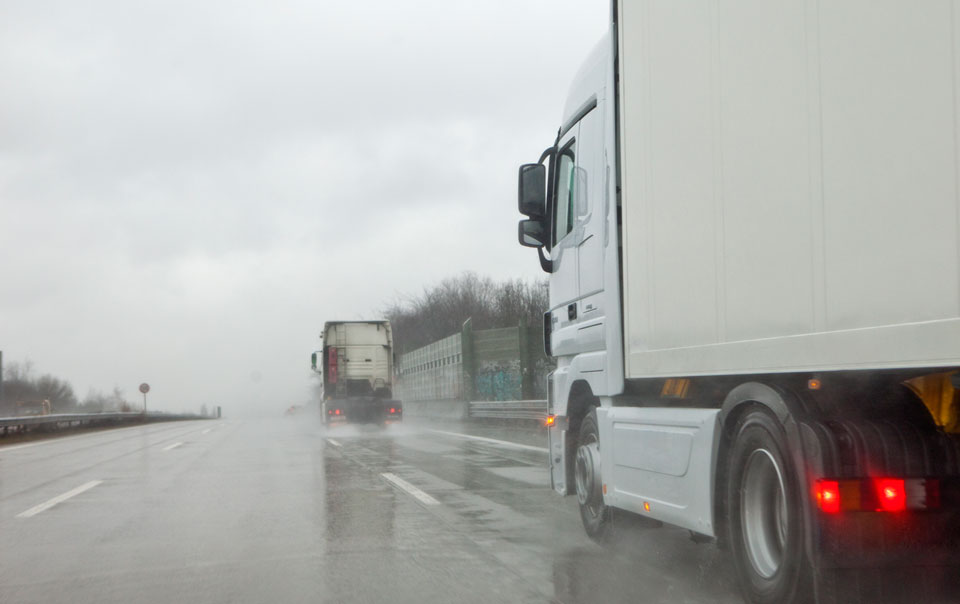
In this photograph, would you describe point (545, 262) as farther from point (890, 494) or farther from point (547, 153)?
point (890, 494)

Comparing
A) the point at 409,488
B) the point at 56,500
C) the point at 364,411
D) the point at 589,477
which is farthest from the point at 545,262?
the point at 364,411

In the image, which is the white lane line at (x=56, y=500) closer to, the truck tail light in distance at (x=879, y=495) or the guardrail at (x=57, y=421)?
the truck tail light in distance at (x=879, y=495)

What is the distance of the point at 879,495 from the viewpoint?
3678 millimetres

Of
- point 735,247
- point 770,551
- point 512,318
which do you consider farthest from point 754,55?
point 512,318

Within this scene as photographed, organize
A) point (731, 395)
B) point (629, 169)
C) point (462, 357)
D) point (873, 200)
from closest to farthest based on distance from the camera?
point (873, 200), point (731, 395), point (629, 169), point (462, 357)

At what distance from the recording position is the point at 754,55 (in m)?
4.12

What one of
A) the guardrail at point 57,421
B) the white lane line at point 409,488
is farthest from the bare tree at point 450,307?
the white lane line at point 409,488

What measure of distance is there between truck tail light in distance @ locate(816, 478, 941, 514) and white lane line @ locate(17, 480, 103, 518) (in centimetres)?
744

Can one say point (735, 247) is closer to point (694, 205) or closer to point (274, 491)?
point (694, 205)

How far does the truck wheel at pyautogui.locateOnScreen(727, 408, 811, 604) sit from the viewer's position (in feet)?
13.1

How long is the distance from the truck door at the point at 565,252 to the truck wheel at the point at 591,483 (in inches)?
25.4

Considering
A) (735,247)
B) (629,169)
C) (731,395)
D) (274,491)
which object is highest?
(629,169)

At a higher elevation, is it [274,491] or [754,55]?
[754,55]

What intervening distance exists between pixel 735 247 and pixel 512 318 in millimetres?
67556
